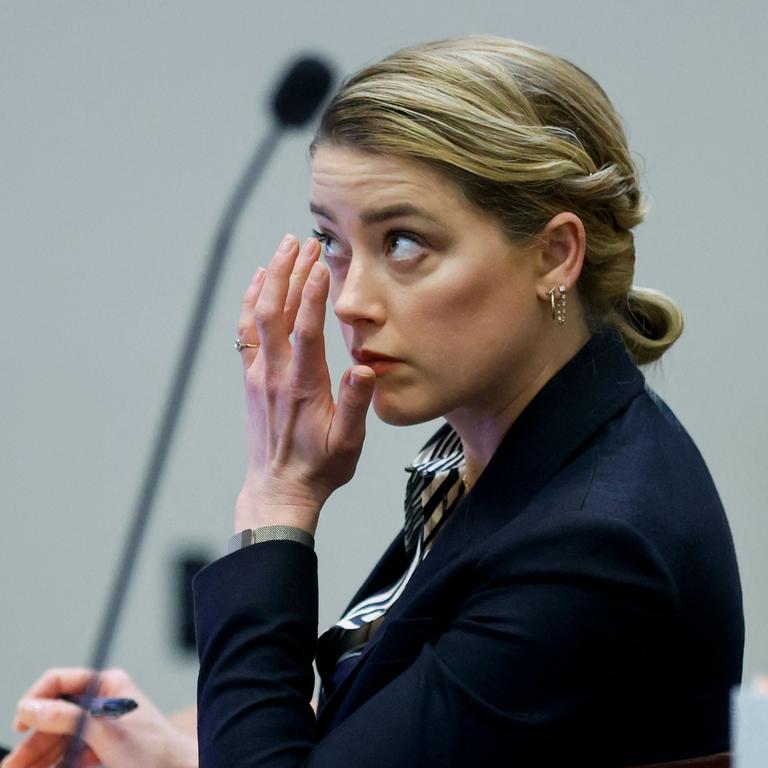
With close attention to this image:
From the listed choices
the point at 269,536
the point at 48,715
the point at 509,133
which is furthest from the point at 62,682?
the point at 509,133

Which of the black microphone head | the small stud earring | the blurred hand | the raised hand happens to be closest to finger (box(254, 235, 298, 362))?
the raised hand

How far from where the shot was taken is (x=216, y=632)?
915 millimetres

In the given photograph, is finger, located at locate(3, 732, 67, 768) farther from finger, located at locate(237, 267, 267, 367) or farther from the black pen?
finger, located at locate(237, 267, 267, 367)

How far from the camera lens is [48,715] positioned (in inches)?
43.1

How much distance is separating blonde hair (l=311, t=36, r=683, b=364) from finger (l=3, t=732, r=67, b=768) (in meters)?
0.54

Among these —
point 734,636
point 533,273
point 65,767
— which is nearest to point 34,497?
point 65,767

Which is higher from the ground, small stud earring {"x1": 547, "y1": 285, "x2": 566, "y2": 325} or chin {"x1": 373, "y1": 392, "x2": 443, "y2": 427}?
small stud earring {"x1": 547, "y1": 285, "x2": 566, "y2": 325}

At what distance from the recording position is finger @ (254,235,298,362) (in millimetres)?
1021

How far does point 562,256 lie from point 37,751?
595 millimetres

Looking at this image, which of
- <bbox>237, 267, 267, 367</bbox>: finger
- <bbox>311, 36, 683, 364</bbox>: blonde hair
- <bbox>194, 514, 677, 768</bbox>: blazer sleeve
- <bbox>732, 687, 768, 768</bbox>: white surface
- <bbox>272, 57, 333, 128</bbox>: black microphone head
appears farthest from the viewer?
<bbox>272, 57, 333, 128</bbox>: black microphone head

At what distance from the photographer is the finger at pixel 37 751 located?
3.53 ft

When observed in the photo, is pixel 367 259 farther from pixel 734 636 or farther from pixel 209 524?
pixel 209 524

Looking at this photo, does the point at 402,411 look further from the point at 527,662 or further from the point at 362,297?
the point at 527,662

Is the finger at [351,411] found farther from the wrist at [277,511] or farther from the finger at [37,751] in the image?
the finger at [37,751]
